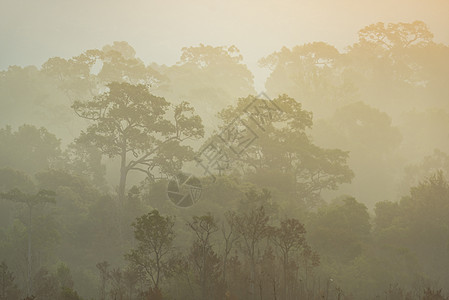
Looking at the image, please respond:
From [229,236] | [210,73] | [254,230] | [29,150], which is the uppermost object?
[210,73]

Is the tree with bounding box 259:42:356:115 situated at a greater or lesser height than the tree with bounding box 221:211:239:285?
greater

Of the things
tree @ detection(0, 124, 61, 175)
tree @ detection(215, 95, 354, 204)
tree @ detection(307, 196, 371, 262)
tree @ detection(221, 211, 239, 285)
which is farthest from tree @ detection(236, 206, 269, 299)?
tree @ detection(0, 124, 61, 175)

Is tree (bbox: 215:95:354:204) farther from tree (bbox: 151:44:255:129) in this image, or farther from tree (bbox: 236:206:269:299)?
tree (bbox: 151:44:255:129)

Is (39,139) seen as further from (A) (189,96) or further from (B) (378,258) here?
(B) (378,258)

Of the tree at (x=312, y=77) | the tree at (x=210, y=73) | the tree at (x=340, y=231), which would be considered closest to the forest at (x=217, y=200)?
the tree at (x=340, y=231)

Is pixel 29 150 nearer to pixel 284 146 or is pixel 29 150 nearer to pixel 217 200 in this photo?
pixel 217 200

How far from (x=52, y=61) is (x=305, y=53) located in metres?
41.6

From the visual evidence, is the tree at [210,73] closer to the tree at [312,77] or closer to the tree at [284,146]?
the tree at [312,77]

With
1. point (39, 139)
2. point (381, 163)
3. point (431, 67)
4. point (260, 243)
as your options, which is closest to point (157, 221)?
point (260, 243)

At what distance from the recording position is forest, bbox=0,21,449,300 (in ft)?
76.8

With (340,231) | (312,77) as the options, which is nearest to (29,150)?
(340,231)

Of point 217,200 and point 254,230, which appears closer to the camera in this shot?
point 254,230

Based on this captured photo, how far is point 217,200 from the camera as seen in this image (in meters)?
33.2

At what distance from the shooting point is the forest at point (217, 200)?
76.8ft
